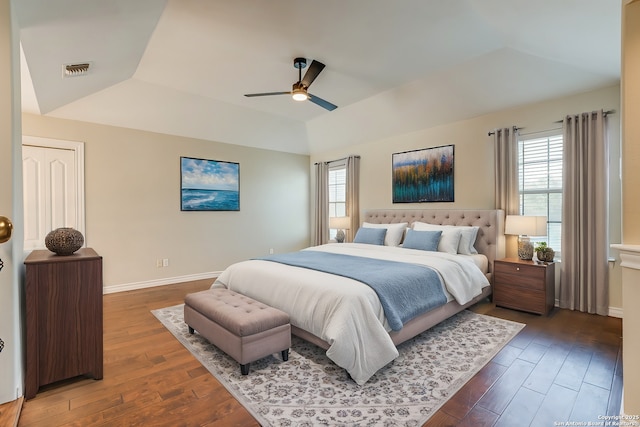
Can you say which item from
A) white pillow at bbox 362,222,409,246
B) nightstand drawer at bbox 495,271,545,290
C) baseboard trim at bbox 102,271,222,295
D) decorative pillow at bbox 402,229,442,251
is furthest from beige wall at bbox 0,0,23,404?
nightstand drawer at bbox 495,271,545,290

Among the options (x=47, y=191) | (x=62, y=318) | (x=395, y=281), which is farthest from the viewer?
(x=47, y=191)

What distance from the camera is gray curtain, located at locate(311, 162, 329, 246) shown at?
22.5 feet

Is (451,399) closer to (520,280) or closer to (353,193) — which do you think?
(520,280)

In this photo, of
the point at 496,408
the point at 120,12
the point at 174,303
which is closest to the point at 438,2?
the point at 120,12

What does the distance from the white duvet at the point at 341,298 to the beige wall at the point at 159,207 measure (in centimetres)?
215

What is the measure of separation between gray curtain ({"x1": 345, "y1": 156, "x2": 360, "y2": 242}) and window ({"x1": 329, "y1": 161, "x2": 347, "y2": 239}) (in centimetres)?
18

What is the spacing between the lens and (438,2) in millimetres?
2564

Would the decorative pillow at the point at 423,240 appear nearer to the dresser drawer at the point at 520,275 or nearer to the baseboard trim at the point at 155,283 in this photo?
the dresser drawer at the point at 520,275

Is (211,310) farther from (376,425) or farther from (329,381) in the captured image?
(376,425)

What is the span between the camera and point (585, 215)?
11.7ft

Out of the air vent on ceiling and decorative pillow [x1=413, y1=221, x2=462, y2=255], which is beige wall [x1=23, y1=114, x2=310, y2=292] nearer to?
the air vent on ceiling

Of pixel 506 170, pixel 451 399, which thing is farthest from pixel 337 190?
pixel 451 399

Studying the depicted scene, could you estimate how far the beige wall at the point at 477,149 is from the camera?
344cm

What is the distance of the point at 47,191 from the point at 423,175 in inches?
221
